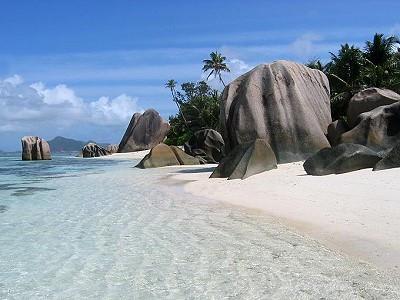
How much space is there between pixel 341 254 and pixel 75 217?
5.83 meters

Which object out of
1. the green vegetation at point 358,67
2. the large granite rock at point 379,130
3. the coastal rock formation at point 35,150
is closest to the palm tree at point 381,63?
the green vegetation at point 358,67

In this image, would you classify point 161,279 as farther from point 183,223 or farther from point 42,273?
point 183,223

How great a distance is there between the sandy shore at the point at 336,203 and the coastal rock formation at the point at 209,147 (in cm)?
1654

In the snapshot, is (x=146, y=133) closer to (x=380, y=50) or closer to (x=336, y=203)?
(x=380, y=50)

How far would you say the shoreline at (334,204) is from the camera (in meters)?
6.21

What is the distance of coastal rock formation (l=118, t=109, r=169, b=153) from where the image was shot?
5806cm

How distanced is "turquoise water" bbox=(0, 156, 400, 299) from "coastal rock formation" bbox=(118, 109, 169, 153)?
1872 inches

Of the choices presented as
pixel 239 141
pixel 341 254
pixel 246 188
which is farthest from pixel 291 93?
pixel 341 254

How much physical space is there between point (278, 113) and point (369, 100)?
423cm

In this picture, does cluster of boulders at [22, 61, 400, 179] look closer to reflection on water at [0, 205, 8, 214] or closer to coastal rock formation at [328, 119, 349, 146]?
coastal rock formation at [328, 119, 349, 146]

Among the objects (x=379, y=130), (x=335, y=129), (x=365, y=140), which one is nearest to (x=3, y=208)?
(x=365, y=140)

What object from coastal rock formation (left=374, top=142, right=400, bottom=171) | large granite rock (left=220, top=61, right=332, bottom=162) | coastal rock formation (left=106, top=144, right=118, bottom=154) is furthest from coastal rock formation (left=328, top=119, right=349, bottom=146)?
coastal rock formation (left=106, top=144, right=118, bottom=154)

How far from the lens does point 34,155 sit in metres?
47.4

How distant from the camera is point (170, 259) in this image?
6082 millimetres
